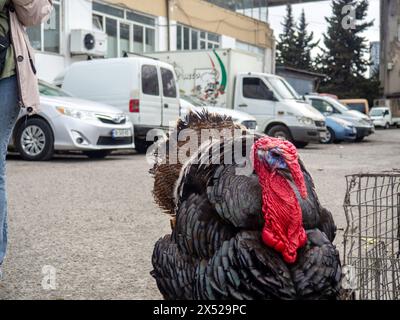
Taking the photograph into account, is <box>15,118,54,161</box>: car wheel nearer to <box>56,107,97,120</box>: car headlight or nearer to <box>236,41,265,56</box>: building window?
<box>56,107,97,120</box>: car headlight

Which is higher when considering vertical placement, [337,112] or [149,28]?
[149,28]

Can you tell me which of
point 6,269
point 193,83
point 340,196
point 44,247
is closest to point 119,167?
point 340,196

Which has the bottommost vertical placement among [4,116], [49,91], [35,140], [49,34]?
[35,140]

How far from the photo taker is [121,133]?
11383mm

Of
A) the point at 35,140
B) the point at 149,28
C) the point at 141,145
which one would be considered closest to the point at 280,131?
the point at 141,145

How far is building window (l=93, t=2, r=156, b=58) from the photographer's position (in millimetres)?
19812

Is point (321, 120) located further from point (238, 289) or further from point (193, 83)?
point (238, 289)

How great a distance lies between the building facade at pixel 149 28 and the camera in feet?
57.8

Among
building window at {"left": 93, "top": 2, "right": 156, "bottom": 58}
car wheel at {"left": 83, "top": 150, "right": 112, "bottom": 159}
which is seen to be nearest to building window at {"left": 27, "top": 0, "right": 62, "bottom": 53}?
building window at {"left": 93, "top": 2, "right": 156, "bottom": 58}

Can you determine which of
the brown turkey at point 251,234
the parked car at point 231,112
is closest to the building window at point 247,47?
the parked car at point 231,112

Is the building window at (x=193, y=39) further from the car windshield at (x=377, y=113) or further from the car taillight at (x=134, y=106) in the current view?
the car windshield at (x=377, y=113)

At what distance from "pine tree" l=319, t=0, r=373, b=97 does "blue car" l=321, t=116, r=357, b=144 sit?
1382 inches

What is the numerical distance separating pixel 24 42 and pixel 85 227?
2430 mm

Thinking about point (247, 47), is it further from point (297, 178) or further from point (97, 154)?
point (297, 178)
